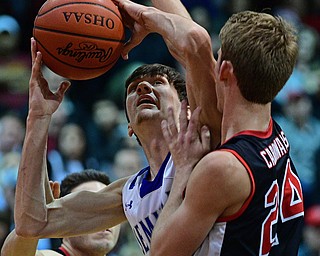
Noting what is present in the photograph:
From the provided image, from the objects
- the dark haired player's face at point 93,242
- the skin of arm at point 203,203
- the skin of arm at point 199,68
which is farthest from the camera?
the dark haired player's face at point 93,242

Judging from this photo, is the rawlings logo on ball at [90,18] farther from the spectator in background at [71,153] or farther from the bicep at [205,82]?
the spectator in background at [71,153]

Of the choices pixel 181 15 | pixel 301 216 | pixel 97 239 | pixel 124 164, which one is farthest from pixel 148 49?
pixel 301 216

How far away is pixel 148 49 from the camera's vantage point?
34.7 feet

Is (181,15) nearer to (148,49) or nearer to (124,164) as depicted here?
(124,164)

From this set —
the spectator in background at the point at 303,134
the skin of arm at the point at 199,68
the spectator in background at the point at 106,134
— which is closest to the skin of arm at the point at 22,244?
the skin of arm at the point at 199,68

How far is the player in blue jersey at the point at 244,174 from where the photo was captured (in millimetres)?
3391

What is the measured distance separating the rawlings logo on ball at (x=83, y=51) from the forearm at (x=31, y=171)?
365mm

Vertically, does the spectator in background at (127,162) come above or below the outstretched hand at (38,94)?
below

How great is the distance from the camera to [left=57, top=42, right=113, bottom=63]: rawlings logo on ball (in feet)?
13.5

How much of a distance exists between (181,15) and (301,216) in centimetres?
129

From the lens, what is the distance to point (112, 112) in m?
9.89

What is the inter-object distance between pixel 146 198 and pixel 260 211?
1103 mm

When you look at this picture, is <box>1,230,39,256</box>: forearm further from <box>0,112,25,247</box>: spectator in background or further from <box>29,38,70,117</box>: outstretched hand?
<box>0,112,25,247</box>: spectator in background

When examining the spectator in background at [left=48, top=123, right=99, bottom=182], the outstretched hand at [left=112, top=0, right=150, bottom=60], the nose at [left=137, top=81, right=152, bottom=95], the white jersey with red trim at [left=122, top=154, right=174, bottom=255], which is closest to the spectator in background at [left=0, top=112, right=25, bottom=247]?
the spectator in background at [left=48, top=123, right=99, bottom=182]
